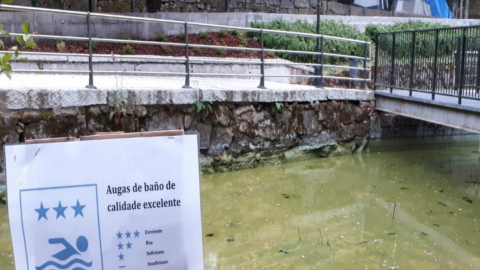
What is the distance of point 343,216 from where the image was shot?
636cm

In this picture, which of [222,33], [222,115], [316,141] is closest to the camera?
[222,115]

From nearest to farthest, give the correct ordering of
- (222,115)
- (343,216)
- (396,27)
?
1. (343,216)
2. (222,115)
3. (396,27)

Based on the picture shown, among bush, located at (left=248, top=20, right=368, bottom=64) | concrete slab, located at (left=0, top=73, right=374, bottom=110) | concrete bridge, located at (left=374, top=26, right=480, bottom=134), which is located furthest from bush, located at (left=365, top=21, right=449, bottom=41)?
concrete slab, located at (left=0, top=73, right=374, bottom=110)

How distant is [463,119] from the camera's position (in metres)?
7.74

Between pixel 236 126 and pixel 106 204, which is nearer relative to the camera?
pixel 106 204

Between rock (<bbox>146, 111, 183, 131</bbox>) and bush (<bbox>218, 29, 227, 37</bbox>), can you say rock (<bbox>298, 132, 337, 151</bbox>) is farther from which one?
bush (<bbox>218, 29, 227, 37</bbox>)

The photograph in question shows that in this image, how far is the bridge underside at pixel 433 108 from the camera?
758cm

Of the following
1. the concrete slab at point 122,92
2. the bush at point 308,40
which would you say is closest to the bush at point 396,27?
the bush at point 308,40

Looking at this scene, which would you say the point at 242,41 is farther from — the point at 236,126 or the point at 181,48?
the point at 236,126

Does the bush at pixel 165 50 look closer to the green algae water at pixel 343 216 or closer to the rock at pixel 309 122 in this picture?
the rock at pixel 309 122

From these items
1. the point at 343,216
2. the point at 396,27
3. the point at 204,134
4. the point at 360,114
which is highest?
the point at 396,27

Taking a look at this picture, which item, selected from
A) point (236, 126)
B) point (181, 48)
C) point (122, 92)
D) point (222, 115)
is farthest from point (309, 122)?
point (181, 48)

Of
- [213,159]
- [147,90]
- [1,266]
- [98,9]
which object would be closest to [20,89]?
[147,90]

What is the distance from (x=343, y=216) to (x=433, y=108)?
3.43m
